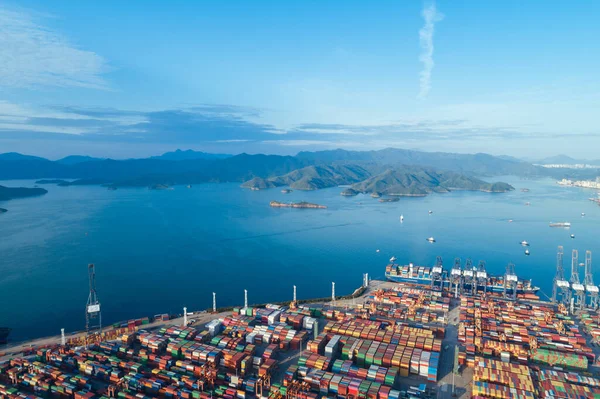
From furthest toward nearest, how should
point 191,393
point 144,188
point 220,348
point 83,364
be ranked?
point 144,188, point 220,348, point 83,364, point 191,393

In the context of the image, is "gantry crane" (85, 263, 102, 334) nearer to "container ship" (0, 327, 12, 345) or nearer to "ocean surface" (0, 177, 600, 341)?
"ocean surface" (0, 177, 600, 341)

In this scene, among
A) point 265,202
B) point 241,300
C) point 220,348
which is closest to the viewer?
point 220,348

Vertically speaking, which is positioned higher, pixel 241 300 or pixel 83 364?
pixel 83 364

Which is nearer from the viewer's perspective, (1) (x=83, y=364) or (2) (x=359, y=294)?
(1) (x=83, y=364)

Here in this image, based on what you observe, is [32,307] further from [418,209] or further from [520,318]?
[418,209]

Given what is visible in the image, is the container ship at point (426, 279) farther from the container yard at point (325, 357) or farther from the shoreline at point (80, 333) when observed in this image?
the shoreline at point (80, 333)

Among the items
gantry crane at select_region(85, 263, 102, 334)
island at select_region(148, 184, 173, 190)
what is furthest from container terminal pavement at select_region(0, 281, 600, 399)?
island at select_region(148, 184, 173, 190)

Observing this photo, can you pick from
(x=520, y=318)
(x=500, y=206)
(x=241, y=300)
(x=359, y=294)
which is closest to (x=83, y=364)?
(x=241, y=300)
